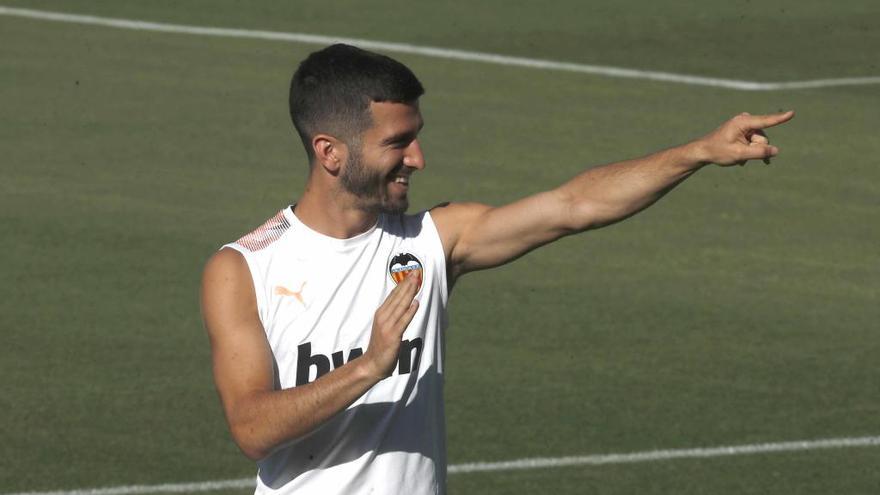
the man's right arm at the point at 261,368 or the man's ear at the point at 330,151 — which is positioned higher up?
the man's ear at the point at 330,151

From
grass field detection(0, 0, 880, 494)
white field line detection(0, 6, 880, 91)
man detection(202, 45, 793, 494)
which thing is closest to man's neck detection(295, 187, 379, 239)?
man detection(202, 45, 793, 494)

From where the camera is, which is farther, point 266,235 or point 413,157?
point 266,235

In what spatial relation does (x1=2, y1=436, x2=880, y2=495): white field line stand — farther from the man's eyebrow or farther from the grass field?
the man's eyebrow

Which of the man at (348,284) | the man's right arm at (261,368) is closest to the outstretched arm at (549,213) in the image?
the man at (348,284)

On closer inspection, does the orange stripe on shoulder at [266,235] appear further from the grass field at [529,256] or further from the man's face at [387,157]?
the grass field at [529,256]

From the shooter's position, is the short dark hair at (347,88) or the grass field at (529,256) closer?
the short dark hair at (347,88)

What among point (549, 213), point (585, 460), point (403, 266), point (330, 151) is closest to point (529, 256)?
point (585, 460)

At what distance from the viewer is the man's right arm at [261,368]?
5.39 metres

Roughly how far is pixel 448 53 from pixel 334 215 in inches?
617

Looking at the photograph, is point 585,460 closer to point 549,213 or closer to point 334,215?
point 549,213

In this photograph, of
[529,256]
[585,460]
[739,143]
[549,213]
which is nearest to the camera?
[739,143]

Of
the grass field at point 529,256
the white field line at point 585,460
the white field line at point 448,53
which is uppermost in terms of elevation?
the white field line at point 448,53

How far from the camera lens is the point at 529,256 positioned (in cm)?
1452

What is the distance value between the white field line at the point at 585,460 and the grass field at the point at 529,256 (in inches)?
3.3
